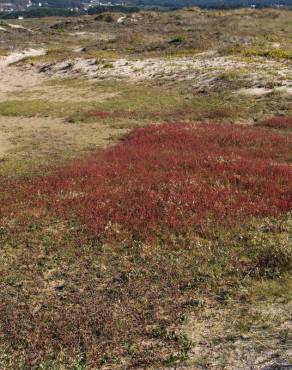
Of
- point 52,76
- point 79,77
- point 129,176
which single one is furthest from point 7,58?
point 129,176

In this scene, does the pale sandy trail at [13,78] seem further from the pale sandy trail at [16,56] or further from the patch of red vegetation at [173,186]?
the patch of red vegetation at [173,186]

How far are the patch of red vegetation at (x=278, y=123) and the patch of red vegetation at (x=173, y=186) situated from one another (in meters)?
3.57

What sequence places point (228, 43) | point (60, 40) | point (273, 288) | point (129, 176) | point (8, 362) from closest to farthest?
1. point (8, 362)
2. point (273, 288)
3. point (129, 176)
4. point (228, 43)
5. point (60, 40)

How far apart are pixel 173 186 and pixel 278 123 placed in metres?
13.8

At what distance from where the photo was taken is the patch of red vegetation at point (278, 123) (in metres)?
27.9

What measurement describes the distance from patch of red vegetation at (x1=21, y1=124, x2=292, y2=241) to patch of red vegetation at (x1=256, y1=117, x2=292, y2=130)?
11.7ft

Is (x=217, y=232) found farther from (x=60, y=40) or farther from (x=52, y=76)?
(x=60, y=40)

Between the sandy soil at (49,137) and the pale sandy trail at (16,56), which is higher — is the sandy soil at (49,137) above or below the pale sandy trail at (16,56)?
below

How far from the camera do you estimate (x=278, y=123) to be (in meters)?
28.5

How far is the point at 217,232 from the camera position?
45.8 ft

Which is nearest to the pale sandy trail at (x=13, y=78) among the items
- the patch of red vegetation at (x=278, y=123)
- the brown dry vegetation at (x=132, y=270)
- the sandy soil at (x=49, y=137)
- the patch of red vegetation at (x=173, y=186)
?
the sandy soil at (x=49, y=137)

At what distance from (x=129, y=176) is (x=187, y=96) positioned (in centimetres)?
2289

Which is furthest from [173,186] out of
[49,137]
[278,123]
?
[49,137]

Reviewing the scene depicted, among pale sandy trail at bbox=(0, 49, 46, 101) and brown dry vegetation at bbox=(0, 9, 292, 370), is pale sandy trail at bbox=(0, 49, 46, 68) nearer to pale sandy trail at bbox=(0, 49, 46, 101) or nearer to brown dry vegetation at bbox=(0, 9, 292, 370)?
pale sandy trail at bbox=(0, 49, 46, 101)
